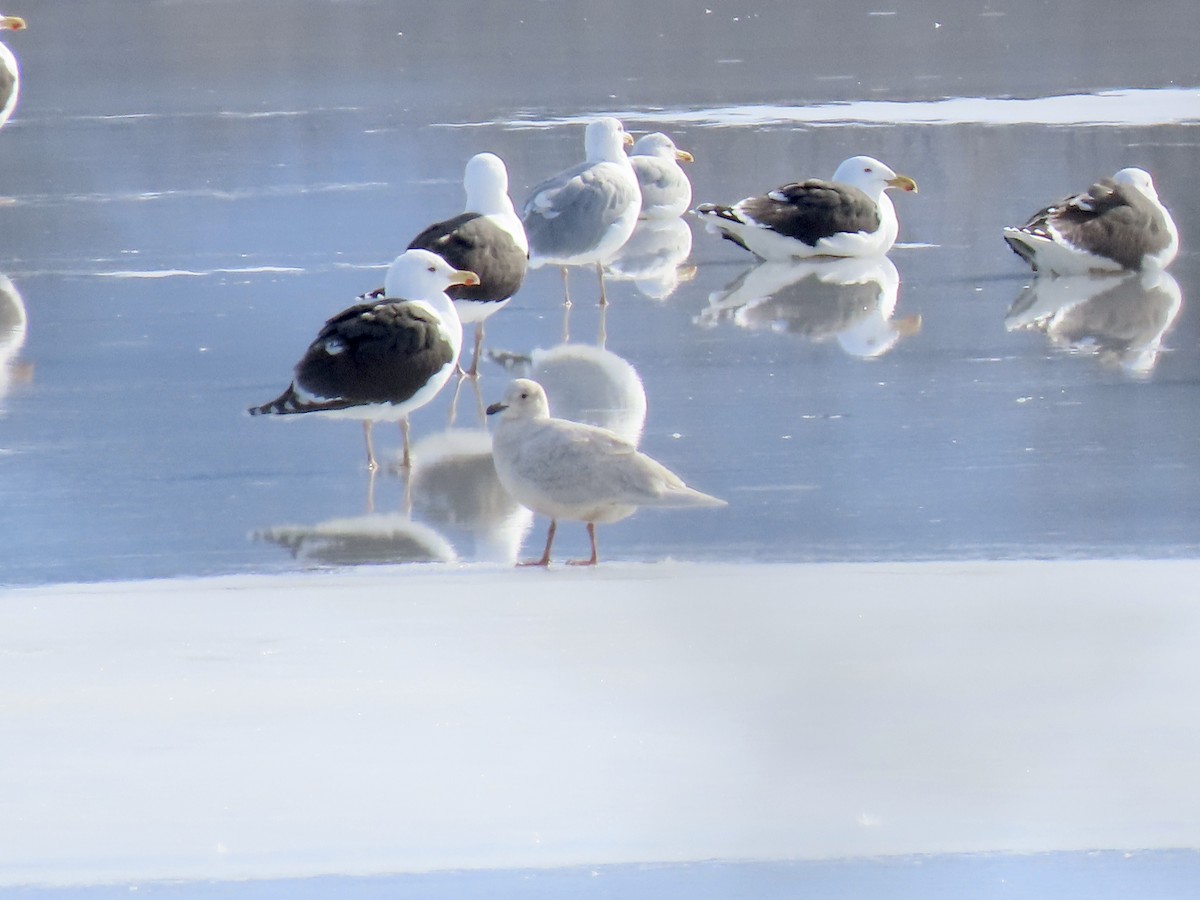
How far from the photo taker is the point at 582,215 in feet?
→ 35.3

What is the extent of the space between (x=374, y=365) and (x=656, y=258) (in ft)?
17.3

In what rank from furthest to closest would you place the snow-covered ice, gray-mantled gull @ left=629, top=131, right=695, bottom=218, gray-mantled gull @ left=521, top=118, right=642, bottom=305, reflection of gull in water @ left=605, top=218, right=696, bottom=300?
gray-mantled gull @ left=629, top=131, right=695, bottom=218 < reflection of gull in water @ left=605, top=218, right=696, bottom=300 < gray-mantled gull @ left=521, top=118, right=642, bottom=305 < the snow-covered ice

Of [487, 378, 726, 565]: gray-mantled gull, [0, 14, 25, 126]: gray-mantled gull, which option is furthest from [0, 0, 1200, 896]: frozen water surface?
[0, 14, 25, 126]: gray-mantled gull

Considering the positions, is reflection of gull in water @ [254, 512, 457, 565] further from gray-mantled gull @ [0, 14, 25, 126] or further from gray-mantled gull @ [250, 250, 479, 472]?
gray-mantled gull @ [0, 14, 25, 126]

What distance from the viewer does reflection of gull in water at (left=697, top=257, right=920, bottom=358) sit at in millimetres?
9875

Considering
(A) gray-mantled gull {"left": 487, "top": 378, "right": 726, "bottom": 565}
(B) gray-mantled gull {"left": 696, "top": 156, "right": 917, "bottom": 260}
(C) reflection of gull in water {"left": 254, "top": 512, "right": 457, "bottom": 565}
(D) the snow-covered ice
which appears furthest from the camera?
(B) gray-mantled gull {"left": 696, "top": 156, "right": 917, "bottom": 260}

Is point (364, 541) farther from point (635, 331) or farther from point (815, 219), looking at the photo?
point (815, 219)

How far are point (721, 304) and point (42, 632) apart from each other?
5.82 meters

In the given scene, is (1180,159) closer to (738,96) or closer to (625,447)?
(738,96)

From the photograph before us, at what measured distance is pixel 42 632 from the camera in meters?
5.47

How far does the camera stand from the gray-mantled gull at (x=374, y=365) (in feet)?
24.1

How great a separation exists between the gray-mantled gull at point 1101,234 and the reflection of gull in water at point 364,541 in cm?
545

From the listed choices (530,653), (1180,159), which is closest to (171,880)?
(530,653)

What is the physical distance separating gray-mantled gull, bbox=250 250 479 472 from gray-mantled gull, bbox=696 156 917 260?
4515mm
